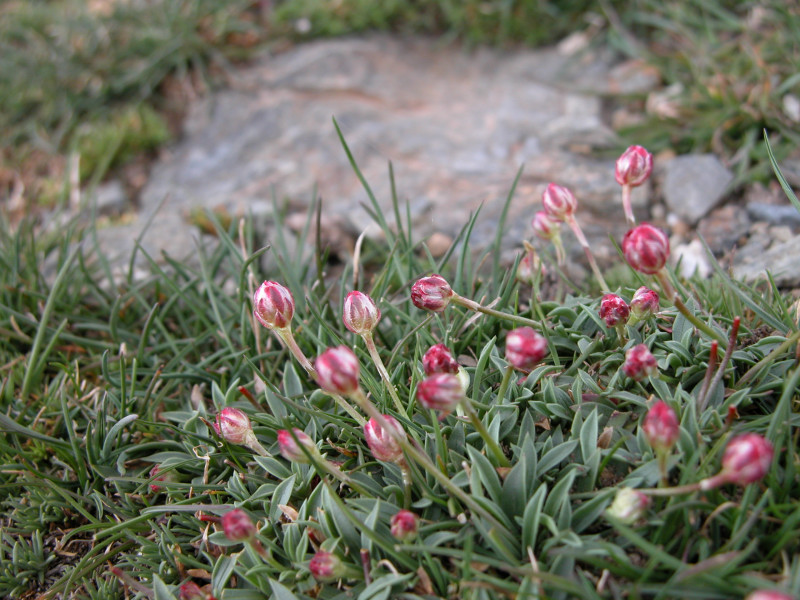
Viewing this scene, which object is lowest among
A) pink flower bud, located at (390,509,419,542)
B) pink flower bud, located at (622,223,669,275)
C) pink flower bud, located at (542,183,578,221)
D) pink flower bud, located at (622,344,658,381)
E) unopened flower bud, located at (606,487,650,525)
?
pink flower bud, located at (390,509,419,542)

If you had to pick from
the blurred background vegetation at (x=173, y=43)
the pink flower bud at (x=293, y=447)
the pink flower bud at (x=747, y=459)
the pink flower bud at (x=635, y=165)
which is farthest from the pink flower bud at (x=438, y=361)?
the blurred background vegetation at (x=173, y=43)

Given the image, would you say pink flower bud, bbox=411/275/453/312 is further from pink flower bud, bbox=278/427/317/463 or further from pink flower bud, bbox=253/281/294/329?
pink flower bud, bbox=278/427/317/463

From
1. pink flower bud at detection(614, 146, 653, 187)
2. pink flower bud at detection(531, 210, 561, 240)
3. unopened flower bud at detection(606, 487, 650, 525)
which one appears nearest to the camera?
unopened flower bud at detection(606, 487, 650, 525)

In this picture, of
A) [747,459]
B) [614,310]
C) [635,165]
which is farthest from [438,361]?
[635,165]

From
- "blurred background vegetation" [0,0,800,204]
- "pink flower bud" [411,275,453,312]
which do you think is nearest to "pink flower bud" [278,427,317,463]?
"pink flower bud" [411,275,453,312]

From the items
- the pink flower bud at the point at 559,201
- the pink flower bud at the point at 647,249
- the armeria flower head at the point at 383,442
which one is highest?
the pink flower bud at the point at 647,249

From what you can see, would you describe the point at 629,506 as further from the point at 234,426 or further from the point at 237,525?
the point at 234,426

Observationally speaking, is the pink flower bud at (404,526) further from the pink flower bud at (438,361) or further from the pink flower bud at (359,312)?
the pink flower bud at (359,312)
